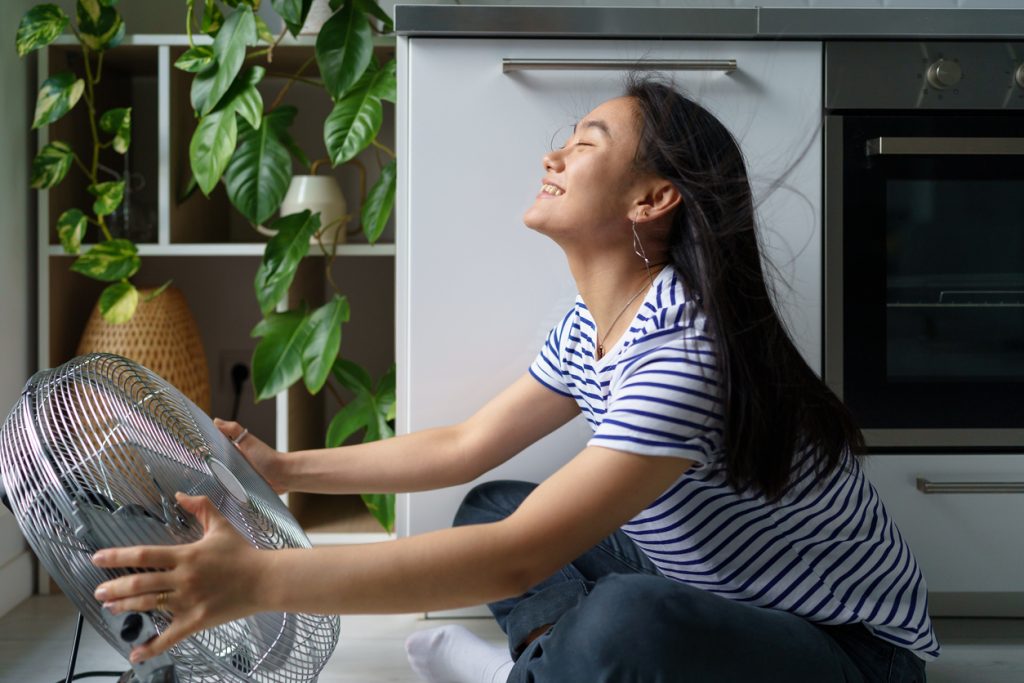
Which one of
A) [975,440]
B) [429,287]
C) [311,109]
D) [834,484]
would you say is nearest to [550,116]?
[429,287]

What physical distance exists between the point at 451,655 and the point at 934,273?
839mm

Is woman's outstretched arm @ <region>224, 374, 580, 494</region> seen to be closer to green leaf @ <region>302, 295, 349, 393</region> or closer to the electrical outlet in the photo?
green leaf @ <region>302, 295, 349, 393</region>

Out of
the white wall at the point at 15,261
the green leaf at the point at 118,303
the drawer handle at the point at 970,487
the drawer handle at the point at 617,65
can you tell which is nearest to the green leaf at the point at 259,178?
the green leaf at the point at 118,303

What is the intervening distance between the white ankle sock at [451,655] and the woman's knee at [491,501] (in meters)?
0.15

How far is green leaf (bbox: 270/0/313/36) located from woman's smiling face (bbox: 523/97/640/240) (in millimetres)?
674

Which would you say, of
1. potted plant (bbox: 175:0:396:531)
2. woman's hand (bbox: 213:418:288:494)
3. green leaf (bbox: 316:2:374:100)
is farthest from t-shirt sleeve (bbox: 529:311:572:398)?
green leaf (bbox: 316:2:374:100)

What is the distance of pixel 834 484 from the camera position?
97cm

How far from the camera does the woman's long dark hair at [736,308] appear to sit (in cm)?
88

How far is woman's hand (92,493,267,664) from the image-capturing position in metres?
0.66

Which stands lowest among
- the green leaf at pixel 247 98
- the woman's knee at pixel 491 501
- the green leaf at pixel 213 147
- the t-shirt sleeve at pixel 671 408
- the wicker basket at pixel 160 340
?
the woman's knee at pixel 491 501

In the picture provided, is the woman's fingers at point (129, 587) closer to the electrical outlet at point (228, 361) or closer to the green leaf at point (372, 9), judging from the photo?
the green leaf at point (372, 9)

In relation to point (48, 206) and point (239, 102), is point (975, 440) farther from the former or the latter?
point (48, 206)

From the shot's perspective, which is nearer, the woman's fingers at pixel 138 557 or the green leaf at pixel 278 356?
the woman's fingers at pixel 138 557

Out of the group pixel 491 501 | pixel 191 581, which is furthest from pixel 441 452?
pixel 191 581
